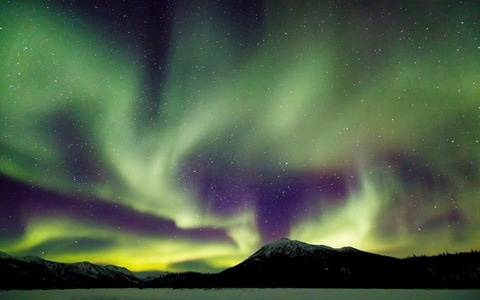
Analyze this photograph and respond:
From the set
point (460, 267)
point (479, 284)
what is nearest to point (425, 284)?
point (460, 267)

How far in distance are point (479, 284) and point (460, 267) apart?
1093 inches

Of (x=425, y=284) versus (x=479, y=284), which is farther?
(x=425, y=284)

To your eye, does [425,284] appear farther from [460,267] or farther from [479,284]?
[479,284]

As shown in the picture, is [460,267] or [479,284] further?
[460,267]

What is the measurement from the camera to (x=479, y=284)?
162m

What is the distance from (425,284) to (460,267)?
839 inches

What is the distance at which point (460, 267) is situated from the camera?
189 metres

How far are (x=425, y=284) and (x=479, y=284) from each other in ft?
121

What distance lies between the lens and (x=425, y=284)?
642 ft
